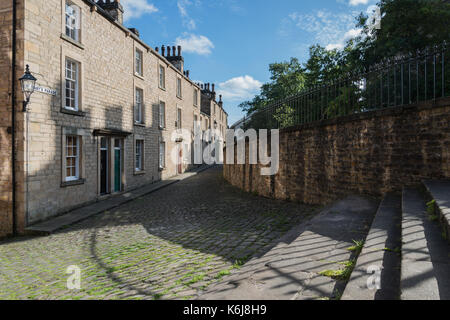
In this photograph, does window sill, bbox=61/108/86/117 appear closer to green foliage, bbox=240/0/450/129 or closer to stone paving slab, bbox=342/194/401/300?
green foliage, bbox=240/0/450/129

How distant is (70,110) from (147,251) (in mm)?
7782

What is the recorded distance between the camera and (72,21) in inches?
453

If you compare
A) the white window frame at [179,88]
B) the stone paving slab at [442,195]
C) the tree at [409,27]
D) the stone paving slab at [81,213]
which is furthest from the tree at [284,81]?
the stone paving slab at [442,195]

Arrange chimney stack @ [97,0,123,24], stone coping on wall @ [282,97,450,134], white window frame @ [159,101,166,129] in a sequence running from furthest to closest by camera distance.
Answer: white window frame @ [159,101,166,129], chimney stack @ [97,0,123,24], stone coping on wall @ [282,97,450,134]

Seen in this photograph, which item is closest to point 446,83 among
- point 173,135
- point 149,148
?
point 149,148

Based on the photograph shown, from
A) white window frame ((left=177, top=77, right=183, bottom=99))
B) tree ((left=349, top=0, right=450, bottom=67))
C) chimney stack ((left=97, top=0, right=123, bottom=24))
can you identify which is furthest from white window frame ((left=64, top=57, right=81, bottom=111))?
tree ((left=349, top=0, right=450, bottom=67))

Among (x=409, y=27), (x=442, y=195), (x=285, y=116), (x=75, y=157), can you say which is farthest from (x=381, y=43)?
(x=75, y=157)

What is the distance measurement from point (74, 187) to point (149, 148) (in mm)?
7501

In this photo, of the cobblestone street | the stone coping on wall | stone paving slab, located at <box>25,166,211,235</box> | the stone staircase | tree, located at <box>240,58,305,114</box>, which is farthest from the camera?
tree, located at <box>240,58,305,114</box>

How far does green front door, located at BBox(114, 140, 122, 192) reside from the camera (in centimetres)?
1472

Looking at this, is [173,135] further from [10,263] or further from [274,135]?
[10,263]

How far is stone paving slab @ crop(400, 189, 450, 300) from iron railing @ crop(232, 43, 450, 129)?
3527 mm

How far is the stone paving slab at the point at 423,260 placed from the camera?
2.09 m

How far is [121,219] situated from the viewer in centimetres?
934
